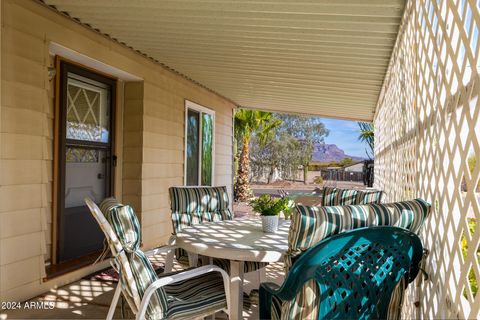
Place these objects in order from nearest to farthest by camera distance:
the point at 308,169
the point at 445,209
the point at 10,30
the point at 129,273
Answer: the point at 445,209, the point at 129,273, the point at 10,30, the point at 308,169

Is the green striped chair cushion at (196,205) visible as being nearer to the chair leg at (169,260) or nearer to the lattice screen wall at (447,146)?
the chair leg at (169,260)

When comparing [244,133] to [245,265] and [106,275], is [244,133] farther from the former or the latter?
[245,265]

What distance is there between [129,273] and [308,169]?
1763 cm

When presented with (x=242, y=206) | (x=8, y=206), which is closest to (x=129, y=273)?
(x=8, y=206)

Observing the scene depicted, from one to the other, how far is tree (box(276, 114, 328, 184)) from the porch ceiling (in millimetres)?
13979

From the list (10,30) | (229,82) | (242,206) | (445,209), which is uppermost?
(229,82)

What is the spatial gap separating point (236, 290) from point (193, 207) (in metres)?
1.28

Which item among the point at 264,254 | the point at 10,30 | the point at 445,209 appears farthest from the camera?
the point at 10,30

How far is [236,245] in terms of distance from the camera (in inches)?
89.1

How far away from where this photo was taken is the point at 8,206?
2961 millimetres

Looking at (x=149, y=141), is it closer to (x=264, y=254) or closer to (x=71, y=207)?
(x=71, y=207)

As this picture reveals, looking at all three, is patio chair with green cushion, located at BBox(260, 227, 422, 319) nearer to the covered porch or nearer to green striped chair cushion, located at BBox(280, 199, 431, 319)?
green striped chair cushion, located at BBox(280, 199, 431, 319)

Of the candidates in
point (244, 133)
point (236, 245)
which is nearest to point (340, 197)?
point (236, 245)

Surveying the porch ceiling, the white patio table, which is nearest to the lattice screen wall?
the white patio table
